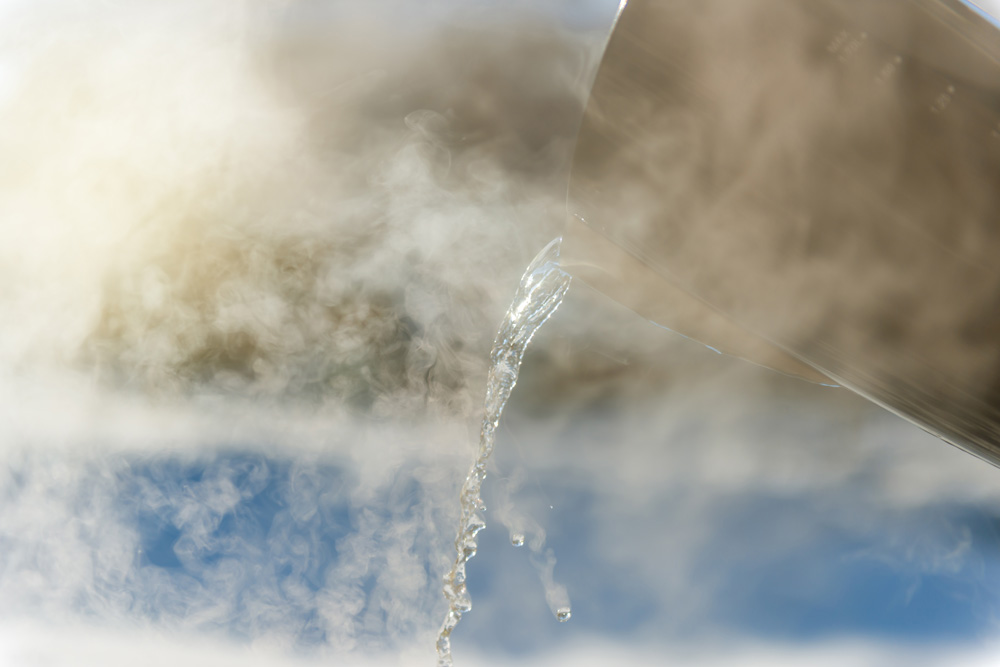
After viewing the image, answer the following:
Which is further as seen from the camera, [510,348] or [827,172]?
[510,348]

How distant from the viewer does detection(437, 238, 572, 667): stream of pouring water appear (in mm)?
526

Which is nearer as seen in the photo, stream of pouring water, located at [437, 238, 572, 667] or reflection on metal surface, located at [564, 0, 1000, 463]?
reflection on metal surface, located at [564, 0, 1000, 463]

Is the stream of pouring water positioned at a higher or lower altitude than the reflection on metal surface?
higher

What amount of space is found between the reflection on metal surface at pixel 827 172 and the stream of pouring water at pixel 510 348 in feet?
0.79

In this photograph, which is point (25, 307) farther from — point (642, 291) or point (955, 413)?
point (955, 413)

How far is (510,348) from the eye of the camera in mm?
561

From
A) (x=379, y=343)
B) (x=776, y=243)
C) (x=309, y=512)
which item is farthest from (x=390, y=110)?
(x=776, y=243)

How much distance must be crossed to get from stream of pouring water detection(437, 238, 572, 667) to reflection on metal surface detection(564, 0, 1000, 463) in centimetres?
24

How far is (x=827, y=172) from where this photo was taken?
24 cm

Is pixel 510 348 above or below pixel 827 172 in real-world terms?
above

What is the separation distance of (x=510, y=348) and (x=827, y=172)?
347 millimetres

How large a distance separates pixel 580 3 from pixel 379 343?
419mm

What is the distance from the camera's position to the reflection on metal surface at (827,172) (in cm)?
23

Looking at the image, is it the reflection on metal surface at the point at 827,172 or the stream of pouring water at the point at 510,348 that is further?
the stream of pouring water at the point at 510,348
